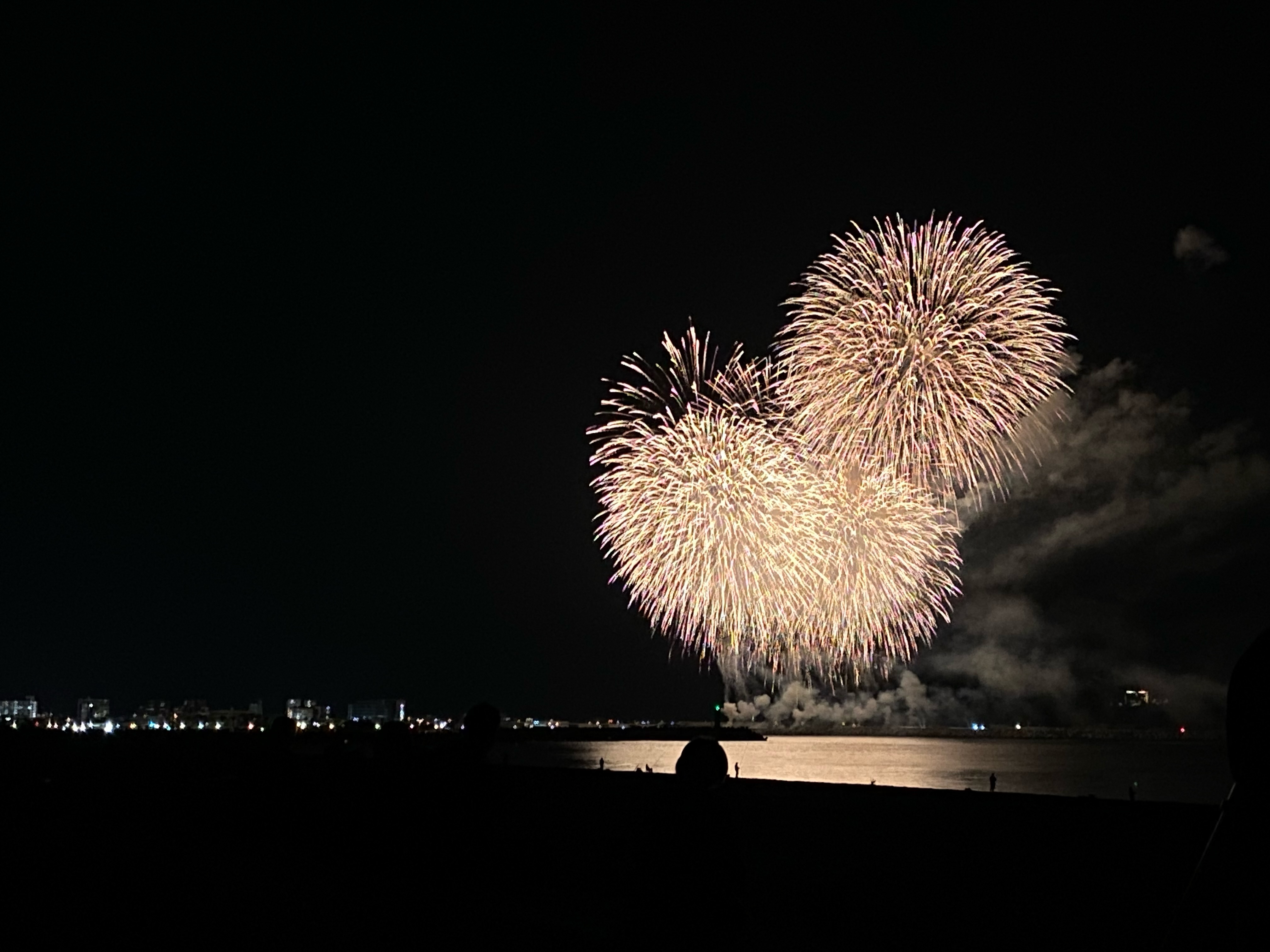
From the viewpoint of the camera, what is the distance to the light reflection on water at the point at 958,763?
68750 millimetres

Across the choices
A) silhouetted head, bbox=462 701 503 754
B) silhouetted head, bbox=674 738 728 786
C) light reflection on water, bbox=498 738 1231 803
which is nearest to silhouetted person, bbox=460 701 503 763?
silhouetted head, bbox=462 701 503 754

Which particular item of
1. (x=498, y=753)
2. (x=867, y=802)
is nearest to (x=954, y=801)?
(x=867, y=802)

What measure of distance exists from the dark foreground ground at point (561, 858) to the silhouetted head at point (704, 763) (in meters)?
0.07

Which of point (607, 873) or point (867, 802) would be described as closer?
point (607, 873)

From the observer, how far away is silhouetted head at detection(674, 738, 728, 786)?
18.5 ft

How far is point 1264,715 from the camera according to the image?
3.12 m

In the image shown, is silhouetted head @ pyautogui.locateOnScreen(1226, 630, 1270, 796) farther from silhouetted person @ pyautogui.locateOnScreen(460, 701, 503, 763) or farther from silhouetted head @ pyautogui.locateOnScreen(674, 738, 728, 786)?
silhouetted person @ pyautogui.locateOnScreen(460, 701, 503, 763)

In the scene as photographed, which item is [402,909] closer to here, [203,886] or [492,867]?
[492,867]

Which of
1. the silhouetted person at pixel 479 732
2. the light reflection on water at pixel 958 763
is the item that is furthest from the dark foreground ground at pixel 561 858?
the light reflection on water at pixel 958 763

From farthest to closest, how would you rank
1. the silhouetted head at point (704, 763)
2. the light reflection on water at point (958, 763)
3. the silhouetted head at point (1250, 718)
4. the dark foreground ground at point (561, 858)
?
the light reflection on water at point (958, 763) < the dark foreground ground at point (561, 858) < the silhouetted head at point (704, 763) < the silhouetted head at point (1250, 718)

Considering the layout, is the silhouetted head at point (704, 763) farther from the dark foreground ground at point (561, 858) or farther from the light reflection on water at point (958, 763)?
the light reflection on water at point (958, 763)

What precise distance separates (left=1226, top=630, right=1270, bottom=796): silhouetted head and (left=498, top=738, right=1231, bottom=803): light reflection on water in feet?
132

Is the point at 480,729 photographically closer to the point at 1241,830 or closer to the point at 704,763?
the point at 704,763

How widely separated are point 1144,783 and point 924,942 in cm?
7656
